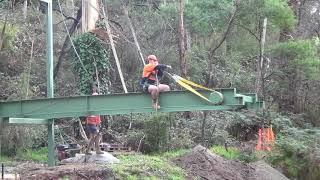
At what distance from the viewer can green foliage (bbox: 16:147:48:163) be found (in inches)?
867

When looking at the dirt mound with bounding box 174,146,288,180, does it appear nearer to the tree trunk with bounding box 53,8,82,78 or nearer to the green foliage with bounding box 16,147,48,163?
the green foliage with bounding box 16,147,48,163

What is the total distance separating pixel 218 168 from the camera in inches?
762

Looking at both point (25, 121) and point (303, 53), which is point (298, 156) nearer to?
point (303, 53)

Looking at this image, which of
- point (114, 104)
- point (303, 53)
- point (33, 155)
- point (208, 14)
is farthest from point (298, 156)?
point (208, 14)

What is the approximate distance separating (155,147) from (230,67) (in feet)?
33.6

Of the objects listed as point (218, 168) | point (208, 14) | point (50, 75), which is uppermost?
point (208, 14)

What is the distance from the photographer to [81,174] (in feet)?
48.4

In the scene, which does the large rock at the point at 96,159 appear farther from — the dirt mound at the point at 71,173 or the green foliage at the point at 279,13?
the green foliage at the point at 279,13

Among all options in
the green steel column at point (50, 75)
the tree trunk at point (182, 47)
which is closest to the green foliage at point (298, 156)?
the tree trunk at point (182, 47)

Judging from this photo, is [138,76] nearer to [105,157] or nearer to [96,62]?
[96,62]

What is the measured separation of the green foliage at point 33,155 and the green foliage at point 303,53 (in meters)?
14.1

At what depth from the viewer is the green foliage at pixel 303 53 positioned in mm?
28281

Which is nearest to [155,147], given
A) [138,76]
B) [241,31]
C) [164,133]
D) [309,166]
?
[164,133]

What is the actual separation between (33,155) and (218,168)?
8539mm
